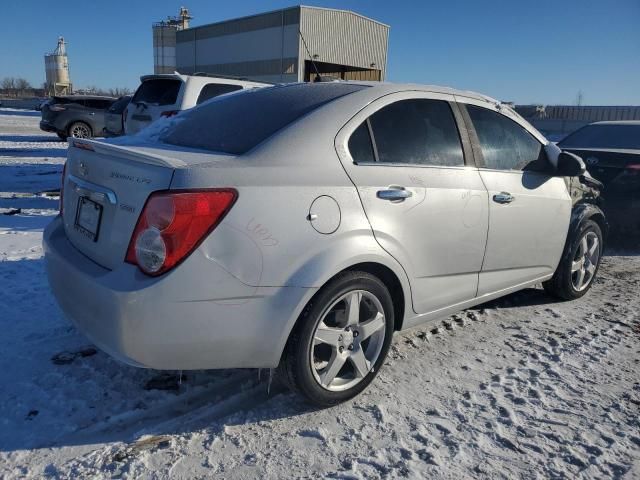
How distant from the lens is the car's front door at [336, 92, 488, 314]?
9.14ft

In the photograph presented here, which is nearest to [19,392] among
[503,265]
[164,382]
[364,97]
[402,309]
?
[164,382]

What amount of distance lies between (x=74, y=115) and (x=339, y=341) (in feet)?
56.9

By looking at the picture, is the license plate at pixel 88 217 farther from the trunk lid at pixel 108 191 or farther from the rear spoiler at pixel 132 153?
the rear spoiler at pixel 132 153

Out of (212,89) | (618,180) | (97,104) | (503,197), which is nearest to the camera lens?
(503,197)

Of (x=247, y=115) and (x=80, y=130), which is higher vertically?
(x=247, y=115)

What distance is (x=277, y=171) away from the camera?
2455mm

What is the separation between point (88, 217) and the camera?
2678 mm

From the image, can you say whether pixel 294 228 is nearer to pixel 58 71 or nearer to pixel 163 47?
pixel 163 47

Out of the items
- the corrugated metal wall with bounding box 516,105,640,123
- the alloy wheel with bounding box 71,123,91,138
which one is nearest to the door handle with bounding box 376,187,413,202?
the alloy wheel with bounding box 71,123,91,138

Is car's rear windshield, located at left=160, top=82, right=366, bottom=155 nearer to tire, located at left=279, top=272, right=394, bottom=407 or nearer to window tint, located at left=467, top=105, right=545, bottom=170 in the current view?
tire, located at left=279, top=272, right=394, bottom=407

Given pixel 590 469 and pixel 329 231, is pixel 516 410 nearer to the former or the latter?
pixel 590 469

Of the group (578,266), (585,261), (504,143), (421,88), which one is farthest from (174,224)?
(585,261)

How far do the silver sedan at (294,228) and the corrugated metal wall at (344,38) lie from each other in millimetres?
27616

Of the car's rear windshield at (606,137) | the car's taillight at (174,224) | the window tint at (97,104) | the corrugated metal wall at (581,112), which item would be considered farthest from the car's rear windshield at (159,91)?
the corrugated metal wall at (581,112)
